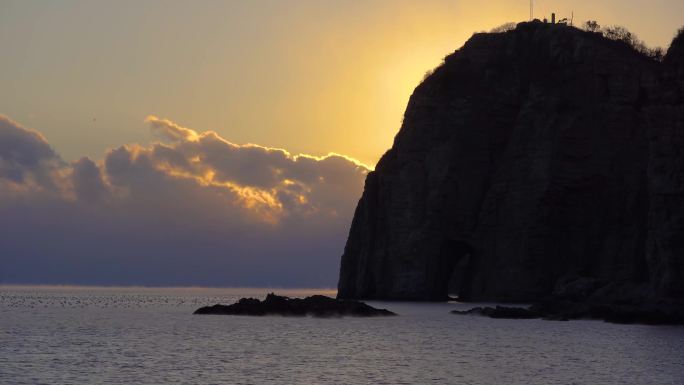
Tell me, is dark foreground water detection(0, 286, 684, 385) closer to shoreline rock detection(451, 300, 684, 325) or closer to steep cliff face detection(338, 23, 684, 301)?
shoreline rock detection(451, 300, 684, 325)

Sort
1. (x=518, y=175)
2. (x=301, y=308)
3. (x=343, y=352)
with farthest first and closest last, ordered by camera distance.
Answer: (x=518, y=175) < (x=301, y=308) < (x=343, y=352)

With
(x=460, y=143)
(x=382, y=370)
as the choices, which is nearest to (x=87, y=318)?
(x=460, y=143)

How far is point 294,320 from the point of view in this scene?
10562cm

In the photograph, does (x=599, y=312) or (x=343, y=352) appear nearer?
(x=343, y=352)

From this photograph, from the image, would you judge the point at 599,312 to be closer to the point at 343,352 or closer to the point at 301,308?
the point at 301,308

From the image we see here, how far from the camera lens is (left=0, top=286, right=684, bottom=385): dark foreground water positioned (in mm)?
51844

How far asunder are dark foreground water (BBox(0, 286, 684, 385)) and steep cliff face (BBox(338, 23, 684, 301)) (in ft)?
110

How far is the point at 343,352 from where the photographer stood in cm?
6581

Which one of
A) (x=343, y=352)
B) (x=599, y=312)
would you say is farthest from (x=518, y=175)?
→ (x=343, y=352)

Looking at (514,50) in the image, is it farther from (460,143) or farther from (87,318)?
(87,318)

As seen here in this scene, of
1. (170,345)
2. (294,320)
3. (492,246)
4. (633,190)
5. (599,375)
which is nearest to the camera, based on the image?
(599,375)

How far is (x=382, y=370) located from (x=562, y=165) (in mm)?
79765

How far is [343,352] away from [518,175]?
74.9 meters

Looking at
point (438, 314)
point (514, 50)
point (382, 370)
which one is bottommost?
point (382, 370)
